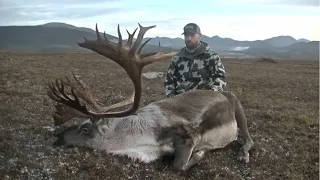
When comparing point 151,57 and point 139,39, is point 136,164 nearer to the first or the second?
point 151,57

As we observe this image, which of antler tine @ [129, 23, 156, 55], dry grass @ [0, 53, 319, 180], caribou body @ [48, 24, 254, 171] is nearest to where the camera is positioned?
antler tine @ [129, 23, 156, 55]

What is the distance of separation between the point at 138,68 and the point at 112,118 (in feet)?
4.37

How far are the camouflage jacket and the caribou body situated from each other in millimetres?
1638

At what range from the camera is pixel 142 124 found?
310 inches

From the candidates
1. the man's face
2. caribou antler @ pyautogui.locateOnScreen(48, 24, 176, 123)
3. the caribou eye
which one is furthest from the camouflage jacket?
the caribou eye

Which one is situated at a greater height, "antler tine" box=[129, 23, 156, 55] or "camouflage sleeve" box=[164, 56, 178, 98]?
"antler tine" box=[129, 23, 156, 55]

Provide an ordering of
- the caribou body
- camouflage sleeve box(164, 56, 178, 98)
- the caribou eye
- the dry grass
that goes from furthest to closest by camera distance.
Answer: camouflage sleeve box(164, 56, 178, 98) → the caribou eye → the caribou body → the dry grass

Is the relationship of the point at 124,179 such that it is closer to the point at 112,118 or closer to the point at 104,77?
the point at 112,118

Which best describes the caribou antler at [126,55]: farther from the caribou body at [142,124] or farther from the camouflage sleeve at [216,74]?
the camouflage sleeve at [216,74]

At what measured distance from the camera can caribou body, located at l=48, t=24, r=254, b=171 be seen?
736cm

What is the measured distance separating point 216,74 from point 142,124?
3062 mm

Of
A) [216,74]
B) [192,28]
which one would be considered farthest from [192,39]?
[216,74]

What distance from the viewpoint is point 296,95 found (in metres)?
17.3

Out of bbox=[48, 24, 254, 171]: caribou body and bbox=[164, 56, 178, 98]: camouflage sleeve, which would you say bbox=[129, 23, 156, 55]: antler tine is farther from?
bbox=[164, 56, 178, 98]: camouflage sleeve
